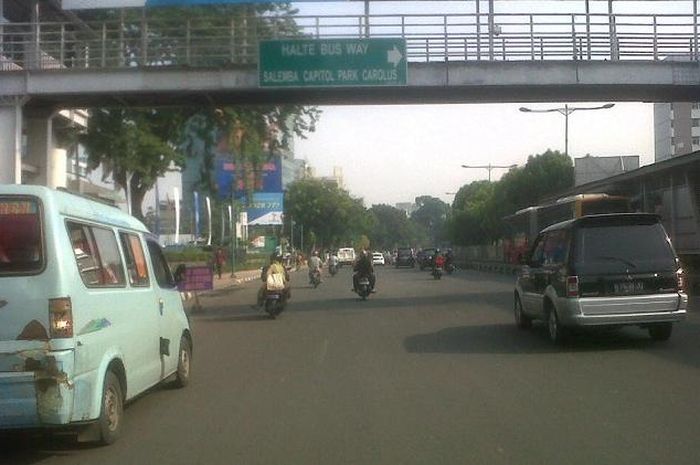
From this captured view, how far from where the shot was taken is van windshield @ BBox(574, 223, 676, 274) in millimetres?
12977

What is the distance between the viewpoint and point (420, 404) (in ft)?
30.4

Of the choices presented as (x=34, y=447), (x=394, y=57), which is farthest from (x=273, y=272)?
(x=34, y=447)

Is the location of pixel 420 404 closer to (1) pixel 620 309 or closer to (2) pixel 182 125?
(1) pixel 620 309

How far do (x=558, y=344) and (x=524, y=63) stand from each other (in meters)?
11.1

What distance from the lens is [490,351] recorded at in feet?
44.2

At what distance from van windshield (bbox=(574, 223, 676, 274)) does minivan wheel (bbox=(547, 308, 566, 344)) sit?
1.05 metres

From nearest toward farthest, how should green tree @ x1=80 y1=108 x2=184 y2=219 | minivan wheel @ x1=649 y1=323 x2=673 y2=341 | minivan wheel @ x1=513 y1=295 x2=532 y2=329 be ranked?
minivan wheel @ x1=649 y1=323 x2=673 y2=341
minivan wheel @ x1=513 y1=295 x2=532 y2=329
green tree @ x1=80 y1=108 x2=184 y2=219

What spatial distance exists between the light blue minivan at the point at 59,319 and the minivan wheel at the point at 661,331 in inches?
347

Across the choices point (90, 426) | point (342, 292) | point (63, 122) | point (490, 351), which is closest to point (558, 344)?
point (490, 351)

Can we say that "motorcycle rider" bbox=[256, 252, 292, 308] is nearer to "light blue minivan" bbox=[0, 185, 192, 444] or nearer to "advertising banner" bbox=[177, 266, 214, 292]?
"advertising banner" bbox=[177, 266, 214, 292]

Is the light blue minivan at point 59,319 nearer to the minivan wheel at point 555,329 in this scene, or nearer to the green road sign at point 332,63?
the minivan wheel at point 555,329

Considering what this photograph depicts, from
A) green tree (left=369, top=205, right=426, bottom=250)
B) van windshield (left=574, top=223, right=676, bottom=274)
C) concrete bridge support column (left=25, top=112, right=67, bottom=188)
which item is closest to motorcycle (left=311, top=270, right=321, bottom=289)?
concrete bridge support column (left=25, top=112, right=67, bottom=188)

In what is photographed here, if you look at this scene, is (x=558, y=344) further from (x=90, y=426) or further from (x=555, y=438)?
(x=90, y=426)

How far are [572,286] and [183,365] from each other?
574 cm
